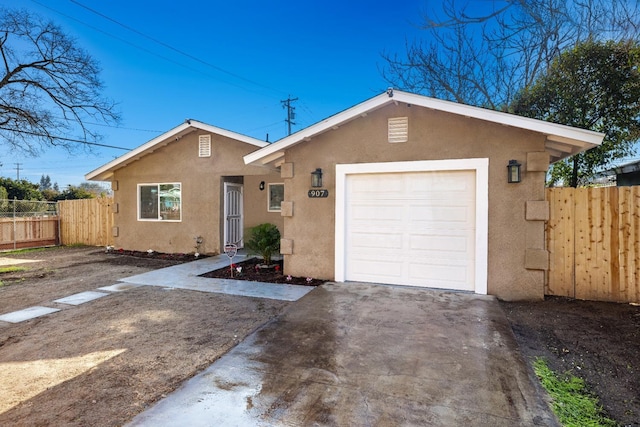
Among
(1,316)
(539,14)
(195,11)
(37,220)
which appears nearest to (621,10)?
(539,14)

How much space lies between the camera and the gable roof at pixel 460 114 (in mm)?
5121

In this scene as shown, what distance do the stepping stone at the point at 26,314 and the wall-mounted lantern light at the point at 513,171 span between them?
7551 millimetres

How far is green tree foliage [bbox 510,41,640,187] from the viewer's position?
8.45 metres

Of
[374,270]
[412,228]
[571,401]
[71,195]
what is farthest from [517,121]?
[71,195]

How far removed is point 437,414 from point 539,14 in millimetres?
13145

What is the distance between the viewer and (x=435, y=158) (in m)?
5.96

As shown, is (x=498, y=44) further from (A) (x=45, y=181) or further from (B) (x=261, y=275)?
(A) (x=45, y=181)

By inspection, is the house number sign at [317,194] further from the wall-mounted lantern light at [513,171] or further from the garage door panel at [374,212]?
the wall-mounted lantern light at [513,171]

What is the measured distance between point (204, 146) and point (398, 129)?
21.6ft

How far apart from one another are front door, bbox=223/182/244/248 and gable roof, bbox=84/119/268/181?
5.33ft

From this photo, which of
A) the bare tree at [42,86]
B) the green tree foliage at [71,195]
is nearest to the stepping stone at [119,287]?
the bare tree at [42,86]

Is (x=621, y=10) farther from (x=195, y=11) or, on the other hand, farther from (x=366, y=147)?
(x=195, y=11)

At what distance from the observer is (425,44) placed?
1352 centimetres

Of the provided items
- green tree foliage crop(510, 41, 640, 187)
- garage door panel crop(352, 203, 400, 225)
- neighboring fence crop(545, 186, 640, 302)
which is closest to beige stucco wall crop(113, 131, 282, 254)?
garage door panel crop(352, 203, 400, 225)
